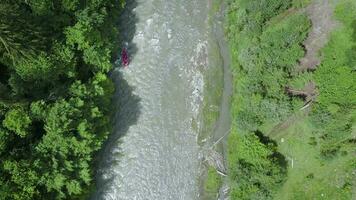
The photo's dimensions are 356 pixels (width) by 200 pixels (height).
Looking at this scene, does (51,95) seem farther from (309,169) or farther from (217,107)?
(309,169)

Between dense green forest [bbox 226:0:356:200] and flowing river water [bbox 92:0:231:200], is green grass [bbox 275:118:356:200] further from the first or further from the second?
flowing river water [bbox 92:0:231:200]

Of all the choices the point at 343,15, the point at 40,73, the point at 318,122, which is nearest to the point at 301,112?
the point at 318,122

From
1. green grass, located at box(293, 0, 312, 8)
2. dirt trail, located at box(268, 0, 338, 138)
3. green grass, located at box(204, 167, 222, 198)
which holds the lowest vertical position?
green grass, located at box(204, 167, 222, 198)

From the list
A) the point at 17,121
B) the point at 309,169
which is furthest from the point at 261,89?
the point at 17,121

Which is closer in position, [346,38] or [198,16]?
[346,38]

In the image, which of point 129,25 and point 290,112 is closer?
point 290,112

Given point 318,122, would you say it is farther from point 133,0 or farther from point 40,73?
point 40,73

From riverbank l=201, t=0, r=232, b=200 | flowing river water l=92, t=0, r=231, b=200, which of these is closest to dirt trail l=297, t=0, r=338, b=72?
riverbank l=201, t=0, r=232, b=200
